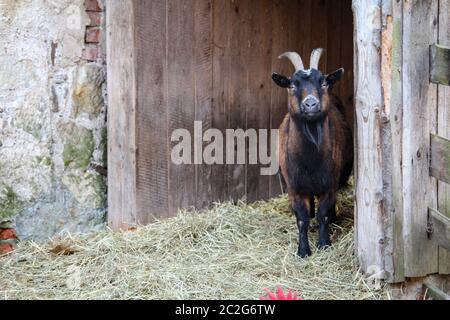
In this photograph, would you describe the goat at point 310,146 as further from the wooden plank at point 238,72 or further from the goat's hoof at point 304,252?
the wooden plank at point 238,72

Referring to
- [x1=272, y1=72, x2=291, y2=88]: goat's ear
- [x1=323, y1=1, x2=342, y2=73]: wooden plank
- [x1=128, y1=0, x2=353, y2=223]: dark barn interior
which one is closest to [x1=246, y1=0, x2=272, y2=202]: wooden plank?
[x1=128, y1=0, x2=353, y2=223]: dark barn interior

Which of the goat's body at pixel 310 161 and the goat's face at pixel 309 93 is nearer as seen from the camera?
the goat's face at pixel 309 93

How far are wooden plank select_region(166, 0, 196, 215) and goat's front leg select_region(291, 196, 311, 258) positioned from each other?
104cm

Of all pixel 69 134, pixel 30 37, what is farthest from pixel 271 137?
pixel 30 37

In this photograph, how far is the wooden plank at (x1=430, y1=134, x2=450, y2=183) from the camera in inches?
185

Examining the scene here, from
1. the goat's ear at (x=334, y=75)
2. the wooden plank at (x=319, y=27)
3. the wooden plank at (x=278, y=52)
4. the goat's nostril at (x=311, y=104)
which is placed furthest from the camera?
the wooden plank at (x=319, y=27)

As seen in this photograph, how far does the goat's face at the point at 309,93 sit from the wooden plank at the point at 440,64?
0.95m

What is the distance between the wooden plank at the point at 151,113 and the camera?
6086mm

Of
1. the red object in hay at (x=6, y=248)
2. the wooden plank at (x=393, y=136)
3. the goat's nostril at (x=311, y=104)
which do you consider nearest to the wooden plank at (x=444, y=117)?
the wooden plank at (x=393, y=136)

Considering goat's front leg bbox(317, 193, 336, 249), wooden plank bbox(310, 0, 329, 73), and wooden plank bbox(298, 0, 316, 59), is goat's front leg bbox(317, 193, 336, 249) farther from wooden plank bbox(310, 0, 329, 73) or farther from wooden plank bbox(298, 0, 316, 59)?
wooden plank bbox(310, 0, 329, 73)

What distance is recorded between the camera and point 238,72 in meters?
6.67

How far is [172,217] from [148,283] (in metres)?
1.37

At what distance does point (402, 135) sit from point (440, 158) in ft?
0.91

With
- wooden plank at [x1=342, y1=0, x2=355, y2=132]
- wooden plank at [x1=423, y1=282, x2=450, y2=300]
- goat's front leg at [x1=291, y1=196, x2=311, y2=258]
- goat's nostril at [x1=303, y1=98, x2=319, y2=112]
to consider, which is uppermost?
wooden plank at [x1=342, y1=0, x2=355, y2=132]
